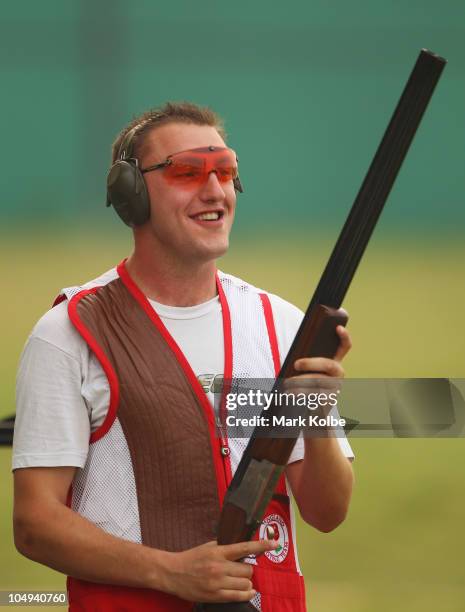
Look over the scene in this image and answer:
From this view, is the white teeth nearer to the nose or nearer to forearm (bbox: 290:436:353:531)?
the nose

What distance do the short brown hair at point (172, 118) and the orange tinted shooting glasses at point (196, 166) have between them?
11 cm

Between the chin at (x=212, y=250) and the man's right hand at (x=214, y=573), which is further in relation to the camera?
the chin at (x=212, y=250)

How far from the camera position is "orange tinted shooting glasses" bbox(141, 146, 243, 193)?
75.3 inches

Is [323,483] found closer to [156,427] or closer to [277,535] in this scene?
[277,535]

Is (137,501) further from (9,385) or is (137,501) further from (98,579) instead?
(9,385)

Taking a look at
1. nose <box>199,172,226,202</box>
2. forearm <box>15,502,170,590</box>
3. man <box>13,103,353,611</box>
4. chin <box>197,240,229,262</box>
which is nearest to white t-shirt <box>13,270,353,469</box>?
man <box>13,103,353,611</box>

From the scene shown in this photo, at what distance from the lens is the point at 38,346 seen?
5.84 ft

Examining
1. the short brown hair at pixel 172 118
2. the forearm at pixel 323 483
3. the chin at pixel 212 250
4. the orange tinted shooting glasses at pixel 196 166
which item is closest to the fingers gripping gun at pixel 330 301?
the forearm at pixel 323 483

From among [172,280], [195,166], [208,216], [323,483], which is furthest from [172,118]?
[323,483]

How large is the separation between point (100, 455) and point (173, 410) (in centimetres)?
17

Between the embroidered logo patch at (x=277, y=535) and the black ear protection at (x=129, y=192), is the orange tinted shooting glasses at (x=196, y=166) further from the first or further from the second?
the embroidered logo patch at (x=277, y=535)

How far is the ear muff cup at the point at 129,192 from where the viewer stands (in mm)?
1927

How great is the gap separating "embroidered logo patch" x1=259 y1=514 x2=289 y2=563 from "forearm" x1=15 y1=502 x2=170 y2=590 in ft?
0.72

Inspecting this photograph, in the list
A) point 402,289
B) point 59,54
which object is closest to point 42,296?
point 59,54
